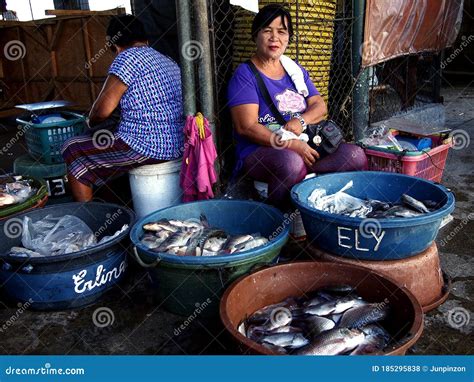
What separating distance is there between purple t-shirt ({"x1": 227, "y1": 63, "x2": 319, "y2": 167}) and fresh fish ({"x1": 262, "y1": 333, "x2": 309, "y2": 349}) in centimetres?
168

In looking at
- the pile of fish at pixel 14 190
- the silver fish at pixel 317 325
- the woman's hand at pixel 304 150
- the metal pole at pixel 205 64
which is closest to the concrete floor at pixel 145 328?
the silver fish at pixel 317 325

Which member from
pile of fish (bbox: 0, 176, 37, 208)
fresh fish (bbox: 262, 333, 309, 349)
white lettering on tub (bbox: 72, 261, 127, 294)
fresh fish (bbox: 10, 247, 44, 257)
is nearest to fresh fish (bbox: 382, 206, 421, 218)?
fresh fish (bbox: 262, 333, 309, 349)

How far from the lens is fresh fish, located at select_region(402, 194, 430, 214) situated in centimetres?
312

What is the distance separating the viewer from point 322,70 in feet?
15.4

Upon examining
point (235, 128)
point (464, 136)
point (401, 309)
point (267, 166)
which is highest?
point (235, 128)

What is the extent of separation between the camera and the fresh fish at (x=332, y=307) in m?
2.63

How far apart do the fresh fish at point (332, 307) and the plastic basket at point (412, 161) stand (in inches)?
68.0

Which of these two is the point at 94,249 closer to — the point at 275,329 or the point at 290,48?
the point at 275,329

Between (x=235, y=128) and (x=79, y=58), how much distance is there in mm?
6276

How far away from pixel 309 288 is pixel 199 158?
53.2 inches

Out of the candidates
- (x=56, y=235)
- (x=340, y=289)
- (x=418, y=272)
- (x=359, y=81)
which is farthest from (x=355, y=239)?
(x=359, y=81)

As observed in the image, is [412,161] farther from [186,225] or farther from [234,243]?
[186,225]

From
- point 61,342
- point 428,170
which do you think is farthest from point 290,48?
point 61,342

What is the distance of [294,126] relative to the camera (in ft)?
12.2
